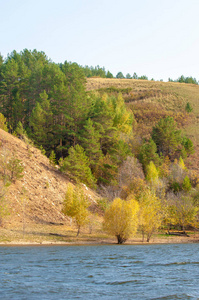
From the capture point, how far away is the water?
2009 cm

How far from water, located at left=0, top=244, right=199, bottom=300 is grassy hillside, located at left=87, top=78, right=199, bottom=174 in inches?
2454

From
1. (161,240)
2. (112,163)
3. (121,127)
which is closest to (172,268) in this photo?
(161,240)

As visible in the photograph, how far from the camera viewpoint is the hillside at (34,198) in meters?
51.4

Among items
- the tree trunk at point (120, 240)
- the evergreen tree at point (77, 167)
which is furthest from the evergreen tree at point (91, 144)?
the tree trunk at point (120, 240)

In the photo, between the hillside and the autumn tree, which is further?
the autumn tree

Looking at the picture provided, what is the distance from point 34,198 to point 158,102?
9251cm

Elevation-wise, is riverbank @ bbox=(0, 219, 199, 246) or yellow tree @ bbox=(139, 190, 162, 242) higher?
yellow tree @ bbox=(139, 190, 162, 242)

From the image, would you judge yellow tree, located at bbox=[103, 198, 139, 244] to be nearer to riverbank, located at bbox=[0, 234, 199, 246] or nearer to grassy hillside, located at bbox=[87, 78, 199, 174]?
riverbank, located at bbox=[0, 234, 199, 246]

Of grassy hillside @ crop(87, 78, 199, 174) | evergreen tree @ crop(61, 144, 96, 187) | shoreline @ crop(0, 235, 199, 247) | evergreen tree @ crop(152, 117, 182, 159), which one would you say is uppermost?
grassy hillside @ crop(87, 78, 199, 174)

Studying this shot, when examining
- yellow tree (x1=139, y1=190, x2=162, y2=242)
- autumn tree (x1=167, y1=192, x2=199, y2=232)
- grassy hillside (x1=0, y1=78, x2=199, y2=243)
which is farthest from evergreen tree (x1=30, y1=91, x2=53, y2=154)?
yellow tree (x1=139, y1=190, x2=162, y2=242)

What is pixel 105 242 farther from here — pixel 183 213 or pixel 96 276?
pixel 96 276

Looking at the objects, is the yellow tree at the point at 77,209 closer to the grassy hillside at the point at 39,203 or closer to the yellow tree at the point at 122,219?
the grassy hillside at the point at 39,203

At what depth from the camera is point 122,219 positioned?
4994 centimetres

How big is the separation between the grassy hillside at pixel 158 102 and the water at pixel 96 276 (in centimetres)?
6232
